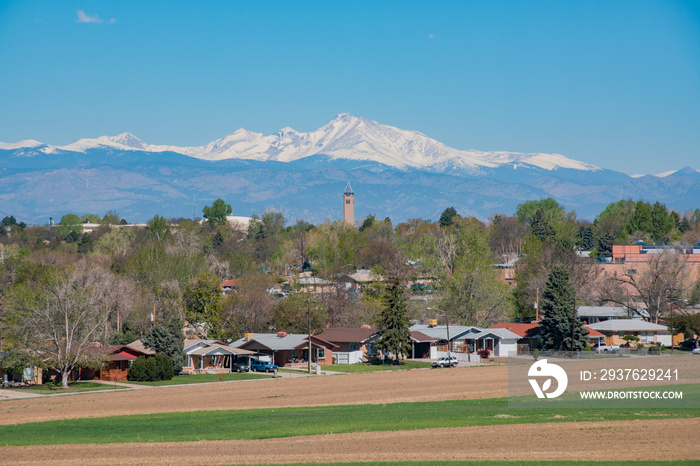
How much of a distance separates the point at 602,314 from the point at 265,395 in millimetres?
63977

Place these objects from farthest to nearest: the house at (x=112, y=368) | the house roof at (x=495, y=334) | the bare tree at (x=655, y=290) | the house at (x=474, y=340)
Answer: the bare tree at (x=655, y=290), the house at (x=474, y=340), the house roof at (x=495, y=334), the house at (x=112, y=368)

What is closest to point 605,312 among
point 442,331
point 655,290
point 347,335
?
point 655,290

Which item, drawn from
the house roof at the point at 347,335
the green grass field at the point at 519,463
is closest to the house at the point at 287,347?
the house roof at the point at 347,335

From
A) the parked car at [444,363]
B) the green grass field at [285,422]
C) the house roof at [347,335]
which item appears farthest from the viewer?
the house roof at [347,335]

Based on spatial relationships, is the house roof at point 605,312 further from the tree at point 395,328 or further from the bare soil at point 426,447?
the bare soil at point 426,447

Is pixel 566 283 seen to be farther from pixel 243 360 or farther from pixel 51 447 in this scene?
pixel 51 447

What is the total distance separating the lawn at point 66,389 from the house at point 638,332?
196ft

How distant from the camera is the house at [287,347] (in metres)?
81.4

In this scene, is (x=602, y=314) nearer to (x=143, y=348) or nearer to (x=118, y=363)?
(x=143, y=348)

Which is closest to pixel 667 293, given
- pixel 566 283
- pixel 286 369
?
pixel 566 283

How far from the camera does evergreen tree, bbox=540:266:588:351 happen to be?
3332 inches

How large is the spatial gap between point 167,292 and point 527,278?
5197 cm

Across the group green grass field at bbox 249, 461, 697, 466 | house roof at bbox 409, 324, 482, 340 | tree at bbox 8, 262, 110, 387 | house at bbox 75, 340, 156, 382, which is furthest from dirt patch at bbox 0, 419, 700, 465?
house roof at bbox 409, 324, 482, 340

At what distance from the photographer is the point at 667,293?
109 m
